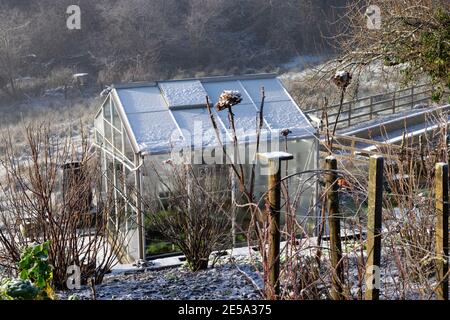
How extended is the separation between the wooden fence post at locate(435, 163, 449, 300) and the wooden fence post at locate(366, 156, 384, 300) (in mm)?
344

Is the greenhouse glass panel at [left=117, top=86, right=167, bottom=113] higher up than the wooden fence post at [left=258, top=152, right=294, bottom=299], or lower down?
higher up

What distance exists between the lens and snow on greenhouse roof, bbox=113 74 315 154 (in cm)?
829

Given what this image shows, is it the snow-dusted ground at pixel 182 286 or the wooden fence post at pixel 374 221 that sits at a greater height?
the wooden fence post at pixel 374 221

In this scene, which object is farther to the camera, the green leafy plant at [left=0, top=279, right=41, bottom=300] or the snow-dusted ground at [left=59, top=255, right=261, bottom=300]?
the snow-dusted ground at [left=59, top=255, right=261, bottom=300]

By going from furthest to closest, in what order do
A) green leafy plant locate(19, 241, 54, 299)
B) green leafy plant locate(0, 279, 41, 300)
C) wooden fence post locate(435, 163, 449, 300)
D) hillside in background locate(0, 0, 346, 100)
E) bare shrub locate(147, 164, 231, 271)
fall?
hillside in background locate(0, 0, 346, 100), bare shrub locate(147, 164, 231, 271), green leafy plant locate(19, 241, 54, 299), green leafy plant locate(0, 279, 41, 300), wooden fence post locate(435, 163, 449, 300)

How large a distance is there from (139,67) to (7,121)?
825 centimetres

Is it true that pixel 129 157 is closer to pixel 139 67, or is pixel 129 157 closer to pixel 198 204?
pixel 198 204

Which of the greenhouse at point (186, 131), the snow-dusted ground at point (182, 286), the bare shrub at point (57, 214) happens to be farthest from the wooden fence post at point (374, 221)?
the greenhouse at point (186, 131)

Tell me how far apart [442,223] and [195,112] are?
574cm

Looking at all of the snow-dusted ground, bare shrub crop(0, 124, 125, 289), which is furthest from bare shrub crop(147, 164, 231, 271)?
bare shrub crop(0, 124, 125, 289)

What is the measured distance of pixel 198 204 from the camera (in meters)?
6.27

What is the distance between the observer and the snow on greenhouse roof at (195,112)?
8.29m

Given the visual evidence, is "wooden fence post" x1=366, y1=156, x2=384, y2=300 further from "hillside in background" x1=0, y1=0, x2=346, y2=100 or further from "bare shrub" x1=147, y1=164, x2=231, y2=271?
"hillside in background" x1=0, y1=0, x2=346, y2=100

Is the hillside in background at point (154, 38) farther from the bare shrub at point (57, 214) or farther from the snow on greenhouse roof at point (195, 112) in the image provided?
the bare shrub at point (57, 214)
